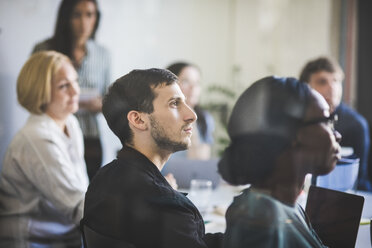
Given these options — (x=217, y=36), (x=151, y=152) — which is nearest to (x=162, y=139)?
(x=151, y=152)

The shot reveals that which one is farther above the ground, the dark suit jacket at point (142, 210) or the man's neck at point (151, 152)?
the man's neck at point (151, 152)

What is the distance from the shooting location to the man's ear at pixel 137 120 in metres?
1.00

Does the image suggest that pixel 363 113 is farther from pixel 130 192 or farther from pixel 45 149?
pixel 130 192

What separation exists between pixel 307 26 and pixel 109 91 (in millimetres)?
2903

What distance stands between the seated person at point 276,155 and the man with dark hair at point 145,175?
0.50ft

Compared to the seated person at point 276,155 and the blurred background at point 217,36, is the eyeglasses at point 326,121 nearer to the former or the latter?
the seated person at point 276,155

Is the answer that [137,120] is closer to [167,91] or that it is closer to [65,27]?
[167,91]

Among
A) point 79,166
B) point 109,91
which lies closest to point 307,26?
point 79,166

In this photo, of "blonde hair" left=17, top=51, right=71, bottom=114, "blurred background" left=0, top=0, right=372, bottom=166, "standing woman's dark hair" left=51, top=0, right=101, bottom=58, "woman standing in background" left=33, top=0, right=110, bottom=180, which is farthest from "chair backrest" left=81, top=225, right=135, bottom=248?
"standing woman's dark hair" left=51, top=0, right=101, bottom=58

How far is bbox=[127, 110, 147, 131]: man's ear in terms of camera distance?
1.00 meters

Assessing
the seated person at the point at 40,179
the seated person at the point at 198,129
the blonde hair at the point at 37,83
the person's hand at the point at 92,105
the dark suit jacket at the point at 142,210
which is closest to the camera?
the dark suit jacket at the point at 142,210

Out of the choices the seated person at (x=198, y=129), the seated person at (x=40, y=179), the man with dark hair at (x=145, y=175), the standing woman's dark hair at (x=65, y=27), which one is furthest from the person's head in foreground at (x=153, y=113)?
the standing woman's dark hair at (x=65, y=27)

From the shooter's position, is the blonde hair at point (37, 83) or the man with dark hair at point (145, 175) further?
the blonde hair at point (37, 83)

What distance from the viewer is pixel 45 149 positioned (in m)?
1.66
